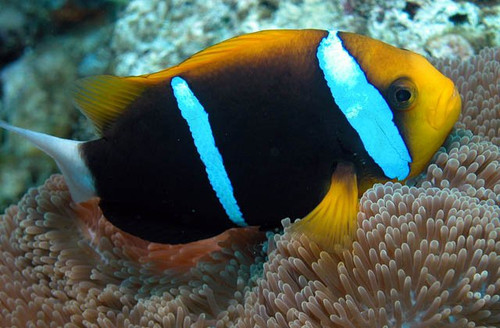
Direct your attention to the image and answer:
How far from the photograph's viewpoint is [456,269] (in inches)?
40.3

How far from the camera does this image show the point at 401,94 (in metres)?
1.17

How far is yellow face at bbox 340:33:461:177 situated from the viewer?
46.4 inches

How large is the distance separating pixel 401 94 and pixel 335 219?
34cm

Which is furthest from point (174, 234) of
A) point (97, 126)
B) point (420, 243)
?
point (420, 243)

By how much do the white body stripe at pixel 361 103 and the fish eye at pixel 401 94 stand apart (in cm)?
2

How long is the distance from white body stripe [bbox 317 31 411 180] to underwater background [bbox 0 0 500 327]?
0.10 meters

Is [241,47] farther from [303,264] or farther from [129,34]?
[129,34]

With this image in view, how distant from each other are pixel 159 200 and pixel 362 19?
163cm

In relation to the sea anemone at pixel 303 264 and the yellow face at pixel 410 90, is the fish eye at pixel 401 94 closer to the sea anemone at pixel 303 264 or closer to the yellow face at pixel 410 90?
the yellow face at pixel 410 90

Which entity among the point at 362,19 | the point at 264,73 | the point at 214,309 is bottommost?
the point at 214,309

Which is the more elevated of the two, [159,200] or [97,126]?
[97,126]

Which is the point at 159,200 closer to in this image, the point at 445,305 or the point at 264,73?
the point at 264,73

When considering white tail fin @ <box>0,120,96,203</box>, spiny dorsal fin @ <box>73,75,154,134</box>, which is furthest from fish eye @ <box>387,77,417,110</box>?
white tail fin @ <box>0,120,96,203</box>

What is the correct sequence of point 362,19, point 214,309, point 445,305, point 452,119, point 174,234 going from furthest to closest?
point 362,19 → point 174,234 → point 214,309 → point 452,119 → point 445,305
